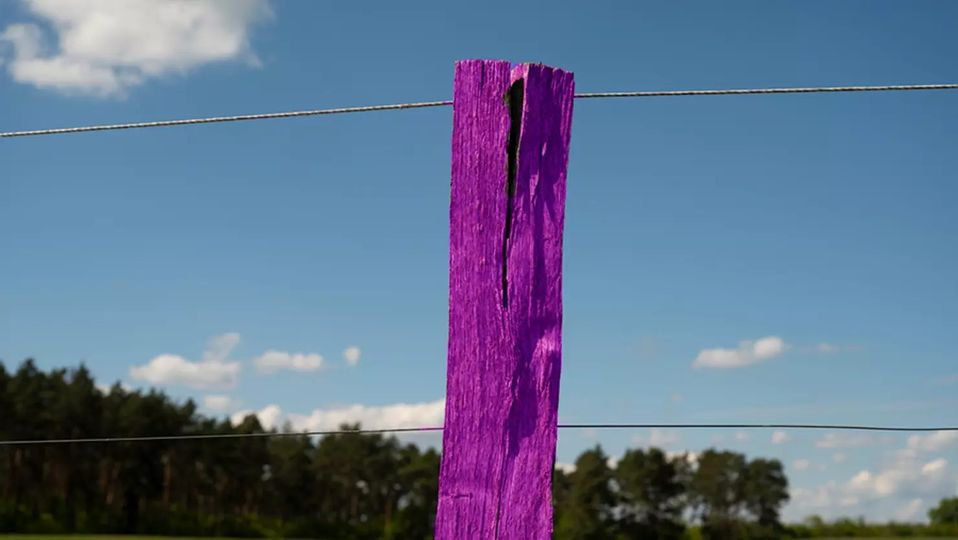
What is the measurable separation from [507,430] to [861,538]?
305ft

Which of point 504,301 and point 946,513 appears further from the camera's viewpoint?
point 946,513

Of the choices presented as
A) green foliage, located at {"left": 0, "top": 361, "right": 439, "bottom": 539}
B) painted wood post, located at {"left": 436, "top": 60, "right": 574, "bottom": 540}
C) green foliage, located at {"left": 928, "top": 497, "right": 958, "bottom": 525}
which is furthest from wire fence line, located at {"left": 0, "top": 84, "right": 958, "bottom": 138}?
green foliage, located at {"left": 928, "top": 497, "right": 958, "bottom": 525}

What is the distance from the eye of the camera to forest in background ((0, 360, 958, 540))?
69.1 m

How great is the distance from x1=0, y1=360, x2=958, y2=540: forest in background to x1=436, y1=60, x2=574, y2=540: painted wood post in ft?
228

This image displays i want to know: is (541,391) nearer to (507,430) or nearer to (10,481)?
(507,430)

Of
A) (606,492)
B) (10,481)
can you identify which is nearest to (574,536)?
(606,492)

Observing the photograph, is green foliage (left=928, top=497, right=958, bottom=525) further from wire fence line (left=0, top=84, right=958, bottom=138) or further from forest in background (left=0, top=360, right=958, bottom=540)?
wire fence line (left=0, top=84, right=958, bottom=138)

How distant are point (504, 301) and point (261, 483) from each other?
81.1 metres

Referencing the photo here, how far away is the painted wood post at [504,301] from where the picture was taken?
10.6 ft

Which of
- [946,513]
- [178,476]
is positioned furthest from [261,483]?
[946,513]

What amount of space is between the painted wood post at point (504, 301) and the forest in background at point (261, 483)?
228 ft

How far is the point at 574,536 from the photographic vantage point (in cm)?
8462

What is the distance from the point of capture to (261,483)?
8050cm

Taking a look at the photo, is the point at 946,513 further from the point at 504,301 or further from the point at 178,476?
the point at 504,301
